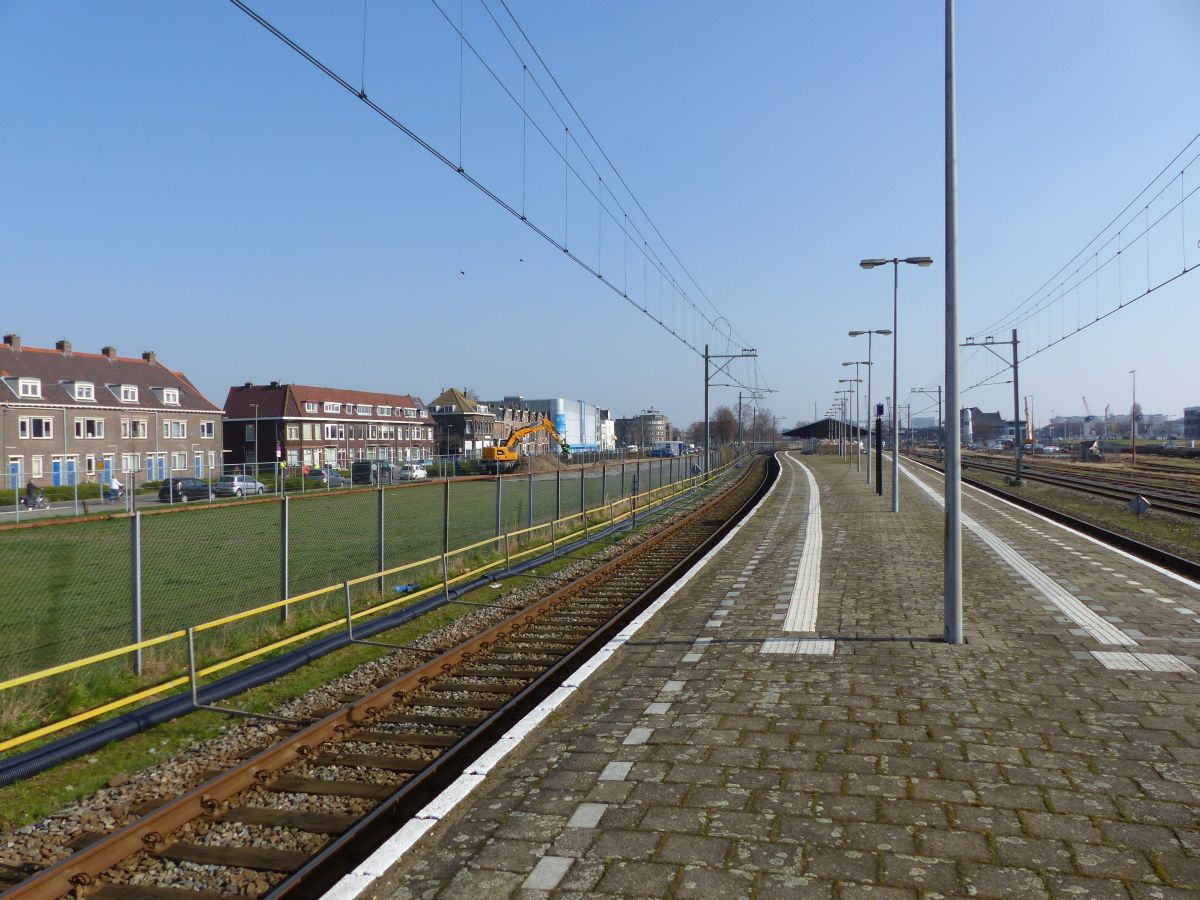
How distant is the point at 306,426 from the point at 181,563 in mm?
48614

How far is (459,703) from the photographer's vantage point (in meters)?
8.48

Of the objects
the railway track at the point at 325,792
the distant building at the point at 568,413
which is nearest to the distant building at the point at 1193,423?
the distant building at the point at 568,413

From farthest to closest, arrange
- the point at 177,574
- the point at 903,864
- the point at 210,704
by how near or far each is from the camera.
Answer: the point at 177,574 → the point at 210,704 → the point at 903,864

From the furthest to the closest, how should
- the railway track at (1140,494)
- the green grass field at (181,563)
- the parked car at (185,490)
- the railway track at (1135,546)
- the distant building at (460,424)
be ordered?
the distant building at (460,424) → the railway track at (1140,494) → the parked car at (185,490) → the railway track at (1135,546) → the green grass field at (181,563)

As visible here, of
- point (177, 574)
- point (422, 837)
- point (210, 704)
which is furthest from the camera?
point (177, 574)

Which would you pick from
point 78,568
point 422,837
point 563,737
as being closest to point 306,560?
point 78,568

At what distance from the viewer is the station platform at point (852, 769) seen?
4508mm

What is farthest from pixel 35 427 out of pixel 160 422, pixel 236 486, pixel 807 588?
pixel 807 588

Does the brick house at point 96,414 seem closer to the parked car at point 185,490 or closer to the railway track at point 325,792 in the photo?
the parked car at point 185,490

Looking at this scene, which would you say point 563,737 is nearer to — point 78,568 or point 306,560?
point 306,560

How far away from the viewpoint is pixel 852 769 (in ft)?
19.3

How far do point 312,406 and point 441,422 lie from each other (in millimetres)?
32064

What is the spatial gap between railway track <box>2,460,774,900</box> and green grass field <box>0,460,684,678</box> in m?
3.38

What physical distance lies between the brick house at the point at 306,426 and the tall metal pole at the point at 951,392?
57.2 m
